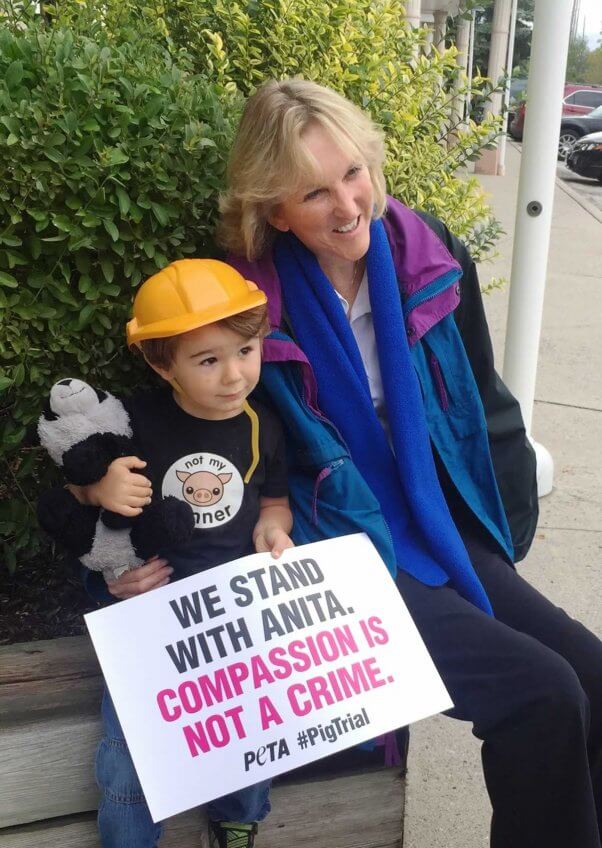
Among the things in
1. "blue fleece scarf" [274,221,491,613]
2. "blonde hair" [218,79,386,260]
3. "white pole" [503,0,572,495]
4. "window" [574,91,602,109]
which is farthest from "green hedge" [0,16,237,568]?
"window" [574,91,602,109]

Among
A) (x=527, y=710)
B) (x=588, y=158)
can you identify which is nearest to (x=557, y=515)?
(x=527, y=710)

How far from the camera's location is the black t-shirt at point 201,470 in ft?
6.29

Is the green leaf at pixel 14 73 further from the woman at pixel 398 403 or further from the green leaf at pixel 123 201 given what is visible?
the woman at pixel 398 403

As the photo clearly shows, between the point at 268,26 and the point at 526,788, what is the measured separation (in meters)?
2.21

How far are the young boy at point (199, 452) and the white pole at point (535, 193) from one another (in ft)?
6.95

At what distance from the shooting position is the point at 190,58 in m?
2.66

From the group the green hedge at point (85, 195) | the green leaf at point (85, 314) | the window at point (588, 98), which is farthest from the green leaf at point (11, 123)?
the window at point (588, 98)

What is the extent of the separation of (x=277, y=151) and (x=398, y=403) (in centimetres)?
64

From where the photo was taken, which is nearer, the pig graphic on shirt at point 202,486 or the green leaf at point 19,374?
the pig graphic on shirt at point 202,486

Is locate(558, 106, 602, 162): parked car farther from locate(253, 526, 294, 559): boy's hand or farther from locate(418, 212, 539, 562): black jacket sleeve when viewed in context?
locate(253, 526, 294, 559): boy's hand

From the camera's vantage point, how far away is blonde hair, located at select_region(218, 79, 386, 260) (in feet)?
6.61

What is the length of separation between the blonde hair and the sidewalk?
156 cm

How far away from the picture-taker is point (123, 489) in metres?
1.81

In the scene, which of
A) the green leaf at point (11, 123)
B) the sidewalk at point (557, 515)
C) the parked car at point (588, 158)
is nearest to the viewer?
the green leaf at point (11, 123)
